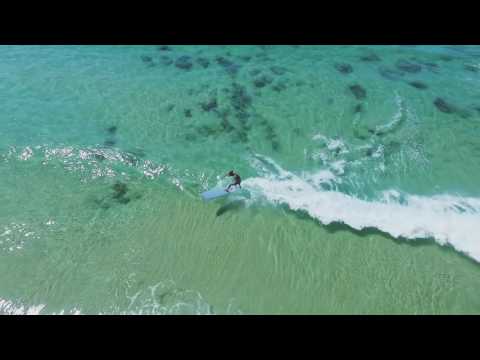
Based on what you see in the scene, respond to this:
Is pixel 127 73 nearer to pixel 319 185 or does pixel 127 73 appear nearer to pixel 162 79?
pixel 162 79

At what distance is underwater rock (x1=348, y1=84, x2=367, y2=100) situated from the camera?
19.6m

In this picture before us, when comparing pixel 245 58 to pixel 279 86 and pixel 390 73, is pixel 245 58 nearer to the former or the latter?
pixel 279 86

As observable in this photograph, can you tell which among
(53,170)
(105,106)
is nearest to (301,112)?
(105,106)

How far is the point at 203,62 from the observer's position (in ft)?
73.5

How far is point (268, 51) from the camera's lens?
2339 centimetres

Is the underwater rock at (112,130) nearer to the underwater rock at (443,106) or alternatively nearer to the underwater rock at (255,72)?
the underwater rock at (255,72)

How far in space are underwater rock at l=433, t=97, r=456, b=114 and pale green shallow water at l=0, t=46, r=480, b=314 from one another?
0.19m

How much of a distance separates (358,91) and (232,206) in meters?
10.6

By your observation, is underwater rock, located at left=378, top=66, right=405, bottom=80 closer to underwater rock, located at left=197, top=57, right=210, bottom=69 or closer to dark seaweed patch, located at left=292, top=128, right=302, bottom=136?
dark seaweed patch, located at left=292, top=128, right=302, bottom=136

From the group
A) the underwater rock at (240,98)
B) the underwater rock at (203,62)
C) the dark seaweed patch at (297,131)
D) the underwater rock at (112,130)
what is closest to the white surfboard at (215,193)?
the dark seaweed patch at (297,131)

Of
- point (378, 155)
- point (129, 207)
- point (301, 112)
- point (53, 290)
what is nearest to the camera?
point (53, 290)

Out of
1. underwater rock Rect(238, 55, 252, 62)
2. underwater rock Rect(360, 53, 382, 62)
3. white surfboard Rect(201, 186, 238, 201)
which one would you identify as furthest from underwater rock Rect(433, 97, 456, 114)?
white surfboard Rect(201, 186, 238, 201)

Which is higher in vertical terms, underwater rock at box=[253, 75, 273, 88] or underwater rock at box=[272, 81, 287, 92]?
underwater rock at box=[253, 75, 273, 88]

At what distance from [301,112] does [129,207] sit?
961cm
